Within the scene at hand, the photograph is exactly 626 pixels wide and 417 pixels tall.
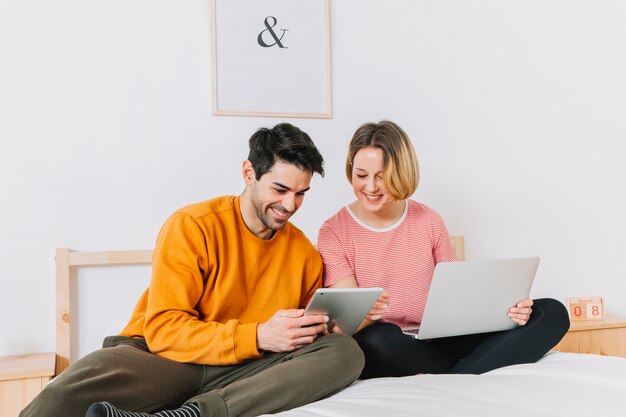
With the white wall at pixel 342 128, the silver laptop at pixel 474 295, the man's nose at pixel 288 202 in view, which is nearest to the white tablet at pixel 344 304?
the silver laptop at pixel 474 295

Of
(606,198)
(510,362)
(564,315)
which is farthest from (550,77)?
(510,362)

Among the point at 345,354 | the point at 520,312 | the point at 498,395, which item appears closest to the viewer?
the point at 498,395

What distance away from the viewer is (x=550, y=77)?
2.67m

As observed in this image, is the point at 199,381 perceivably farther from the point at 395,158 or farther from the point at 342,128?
the point at 342,128

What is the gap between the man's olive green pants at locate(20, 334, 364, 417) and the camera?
1276 millimetres

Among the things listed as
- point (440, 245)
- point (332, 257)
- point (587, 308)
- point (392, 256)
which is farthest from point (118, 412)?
point (587, 308)

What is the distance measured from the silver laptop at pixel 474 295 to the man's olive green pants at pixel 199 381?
0.77ft

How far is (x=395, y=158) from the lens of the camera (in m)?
1.84

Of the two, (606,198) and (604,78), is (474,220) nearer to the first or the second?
(606,198)

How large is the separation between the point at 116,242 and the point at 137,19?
716mm

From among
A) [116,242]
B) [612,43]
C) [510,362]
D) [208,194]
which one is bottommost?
[510,362]

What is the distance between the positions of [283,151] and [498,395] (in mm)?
739

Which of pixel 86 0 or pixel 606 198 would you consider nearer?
pixel 86 0

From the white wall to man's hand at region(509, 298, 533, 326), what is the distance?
32.7 inches
